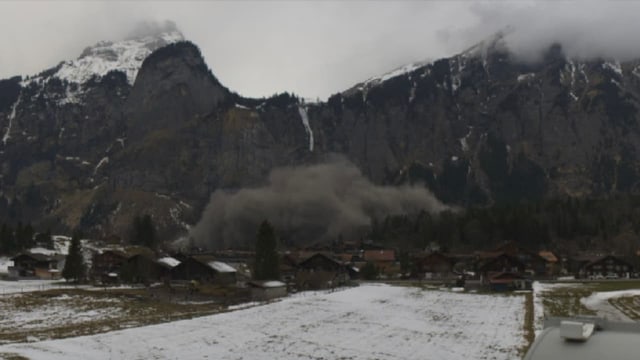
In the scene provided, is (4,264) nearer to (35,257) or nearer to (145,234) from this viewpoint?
(35,257)

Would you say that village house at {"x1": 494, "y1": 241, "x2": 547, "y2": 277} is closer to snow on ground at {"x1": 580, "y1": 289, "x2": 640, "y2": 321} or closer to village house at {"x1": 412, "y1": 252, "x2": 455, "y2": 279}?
village house at {"x1": 412, "y1": 252, "x2": 455, "y2": 279}

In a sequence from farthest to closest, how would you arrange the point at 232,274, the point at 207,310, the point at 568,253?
1. the point at 568,253
2. the point at 232,274
3. the point at 207,310

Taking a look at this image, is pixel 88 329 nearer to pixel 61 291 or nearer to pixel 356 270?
pixel 61 291

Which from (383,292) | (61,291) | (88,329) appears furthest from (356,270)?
(88,329)

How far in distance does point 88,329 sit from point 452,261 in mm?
119735

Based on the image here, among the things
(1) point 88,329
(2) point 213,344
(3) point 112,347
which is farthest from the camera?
(1) point 88,329

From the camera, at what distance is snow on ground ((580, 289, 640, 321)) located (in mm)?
59750

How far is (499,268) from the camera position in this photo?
5364 inches

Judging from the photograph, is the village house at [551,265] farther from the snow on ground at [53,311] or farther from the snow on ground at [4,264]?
the snow on ground at [4,264]

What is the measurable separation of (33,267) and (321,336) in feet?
319

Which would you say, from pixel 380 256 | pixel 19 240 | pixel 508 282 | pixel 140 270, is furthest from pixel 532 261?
pixel 19 240

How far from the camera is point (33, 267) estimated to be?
129000 mm

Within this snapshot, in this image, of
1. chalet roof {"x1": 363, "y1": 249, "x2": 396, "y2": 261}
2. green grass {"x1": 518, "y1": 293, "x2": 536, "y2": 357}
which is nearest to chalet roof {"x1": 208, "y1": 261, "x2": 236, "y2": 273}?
green grass {"x1": 518, "y1": 293, "x2": 536, "y2": 357}

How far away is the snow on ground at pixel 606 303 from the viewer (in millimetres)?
59750
